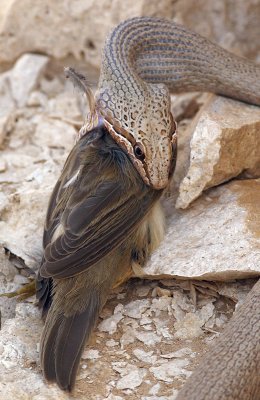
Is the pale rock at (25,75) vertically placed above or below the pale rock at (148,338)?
above

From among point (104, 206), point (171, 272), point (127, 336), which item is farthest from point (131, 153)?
point (127, 336)

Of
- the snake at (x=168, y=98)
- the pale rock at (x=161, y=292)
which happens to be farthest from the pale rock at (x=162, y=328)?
the snake at (x=168, y=98)

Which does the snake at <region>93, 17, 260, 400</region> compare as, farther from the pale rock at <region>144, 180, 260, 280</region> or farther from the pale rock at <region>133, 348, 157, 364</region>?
the pale rock at <region>133, 348, 157, 364</region>

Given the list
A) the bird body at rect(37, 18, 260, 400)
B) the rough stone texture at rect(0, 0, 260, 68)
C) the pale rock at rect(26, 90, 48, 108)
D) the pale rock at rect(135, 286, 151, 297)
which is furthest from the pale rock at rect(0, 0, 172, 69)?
the pale rock at rect(135, 286, 151, 297)

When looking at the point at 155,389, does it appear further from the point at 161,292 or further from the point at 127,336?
the point at 161,292

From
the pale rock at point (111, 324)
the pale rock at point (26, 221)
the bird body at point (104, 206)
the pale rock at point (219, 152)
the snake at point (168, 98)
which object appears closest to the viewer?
the snake at point (168, 98)

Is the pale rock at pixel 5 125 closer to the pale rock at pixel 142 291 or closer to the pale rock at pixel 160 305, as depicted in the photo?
the pale rock at pixel 142 291

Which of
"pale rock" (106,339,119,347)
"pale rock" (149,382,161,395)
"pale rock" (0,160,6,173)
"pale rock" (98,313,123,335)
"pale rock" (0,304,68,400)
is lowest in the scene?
"pale rock" (0,304,68,400)
